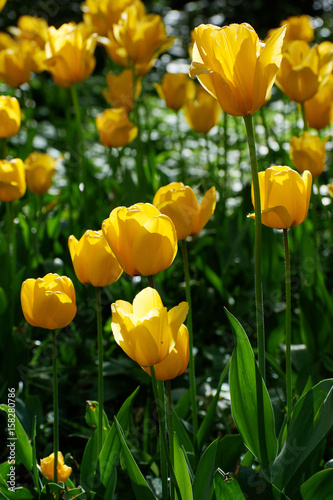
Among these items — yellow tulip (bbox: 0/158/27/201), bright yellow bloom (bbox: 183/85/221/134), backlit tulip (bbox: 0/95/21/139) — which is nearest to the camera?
yellow tulip (bbox: 0/158/27/201)

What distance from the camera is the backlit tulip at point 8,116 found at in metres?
1.66

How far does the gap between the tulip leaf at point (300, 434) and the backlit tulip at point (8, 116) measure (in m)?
1.11

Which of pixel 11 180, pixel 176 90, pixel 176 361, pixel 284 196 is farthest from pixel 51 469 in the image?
pixel 176 90

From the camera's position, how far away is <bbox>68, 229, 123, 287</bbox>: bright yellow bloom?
40.5 inches

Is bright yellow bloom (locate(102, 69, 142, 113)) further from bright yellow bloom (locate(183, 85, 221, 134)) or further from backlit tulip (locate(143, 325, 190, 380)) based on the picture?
backlit tulip (locate(143, 325, 190, 380))

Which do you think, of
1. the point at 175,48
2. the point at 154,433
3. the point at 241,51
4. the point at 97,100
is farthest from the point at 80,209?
the point at 175,48

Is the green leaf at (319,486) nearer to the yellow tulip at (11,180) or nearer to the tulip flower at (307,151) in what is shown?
the tulip flower at (307,151)

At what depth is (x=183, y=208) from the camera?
110cm

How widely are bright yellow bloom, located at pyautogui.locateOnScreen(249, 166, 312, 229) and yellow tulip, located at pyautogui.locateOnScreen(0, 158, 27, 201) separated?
2.42ft

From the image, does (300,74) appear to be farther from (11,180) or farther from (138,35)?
(11,180)

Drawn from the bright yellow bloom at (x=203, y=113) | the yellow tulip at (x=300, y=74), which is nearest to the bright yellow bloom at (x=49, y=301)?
the yellow tulip at (x=300, y=74)

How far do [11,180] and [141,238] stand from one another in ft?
2.34

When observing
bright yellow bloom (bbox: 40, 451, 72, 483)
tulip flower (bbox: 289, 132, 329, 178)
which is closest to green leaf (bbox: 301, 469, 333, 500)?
bright yellow bloom (bbox: 40, 451, 72, 483)

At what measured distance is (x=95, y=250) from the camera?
1028mm
